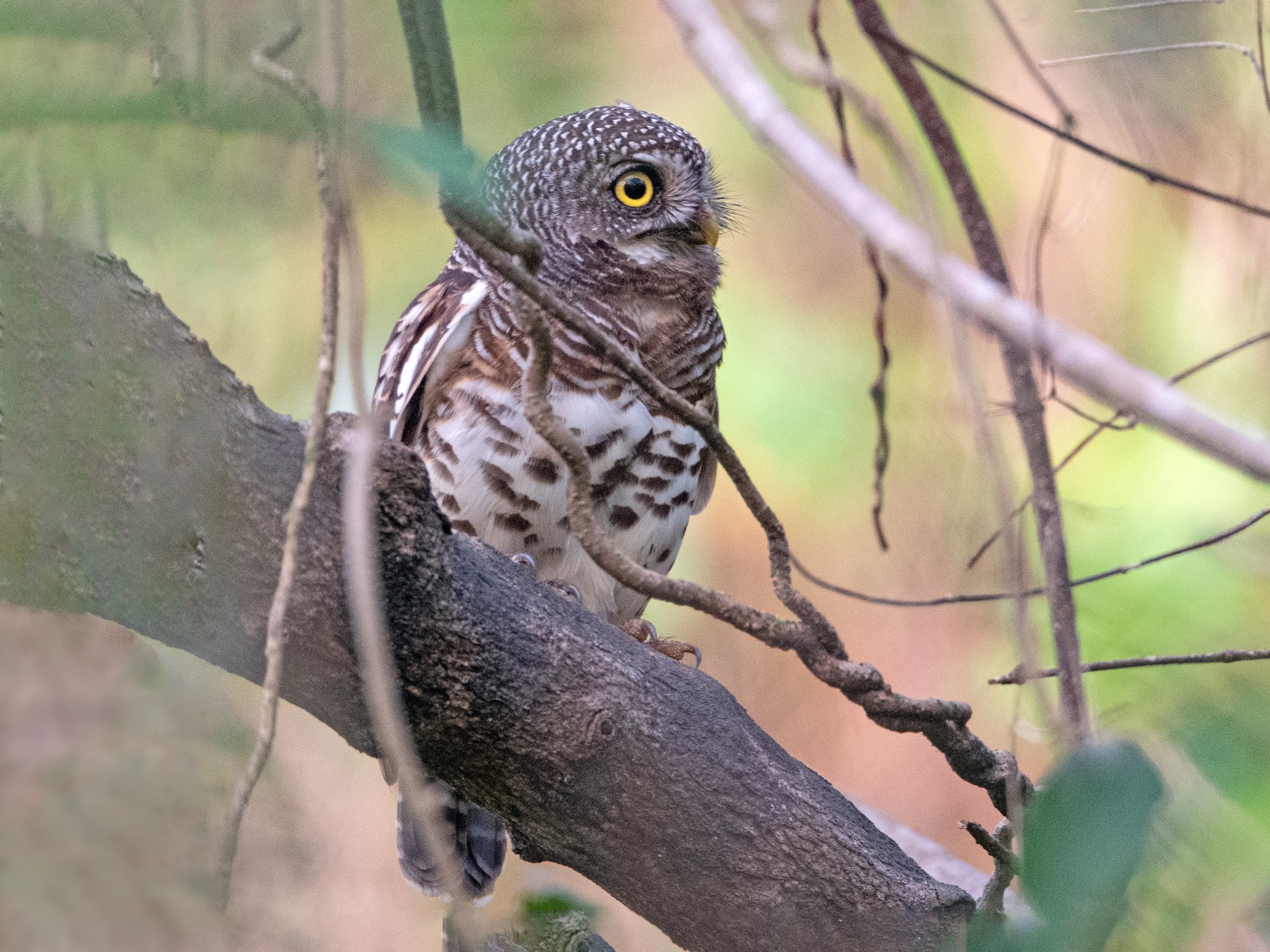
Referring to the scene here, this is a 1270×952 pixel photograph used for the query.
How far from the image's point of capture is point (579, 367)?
2164 millimetres

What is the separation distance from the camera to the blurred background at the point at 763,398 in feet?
2.44

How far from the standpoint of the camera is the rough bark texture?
0.94 metres

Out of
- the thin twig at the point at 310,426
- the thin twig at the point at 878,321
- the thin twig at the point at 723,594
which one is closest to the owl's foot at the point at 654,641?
the thin twig at the point at 878,321

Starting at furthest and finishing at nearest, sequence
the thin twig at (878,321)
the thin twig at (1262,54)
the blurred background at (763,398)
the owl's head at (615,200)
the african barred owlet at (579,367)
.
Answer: the owl's head at (615,200) < the african barred owlet at (579,367) < the thin twig at (1262,54) < the thin twig at (878,321) < the blurred background at (763,398)

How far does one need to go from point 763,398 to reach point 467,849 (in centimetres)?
276

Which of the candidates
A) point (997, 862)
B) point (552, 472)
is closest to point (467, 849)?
point (552, 472)

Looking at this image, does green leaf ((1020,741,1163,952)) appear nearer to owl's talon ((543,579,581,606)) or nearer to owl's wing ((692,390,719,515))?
owl's talon ((543,579,581,606))

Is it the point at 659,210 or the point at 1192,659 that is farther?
the point at 659,210

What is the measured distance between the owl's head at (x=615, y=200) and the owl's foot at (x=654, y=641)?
0.69 meters

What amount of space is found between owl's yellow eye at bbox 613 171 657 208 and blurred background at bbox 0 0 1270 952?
20 centimetres

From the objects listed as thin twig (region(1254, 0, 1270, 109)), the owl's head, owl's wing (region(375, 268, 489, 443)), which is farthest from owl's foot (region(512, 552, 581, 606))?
thin twig (region(1254, 0, 1270, 109))

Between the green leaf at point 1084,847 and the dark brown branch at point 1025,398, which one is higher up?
the dark brown branch at point 1025,398

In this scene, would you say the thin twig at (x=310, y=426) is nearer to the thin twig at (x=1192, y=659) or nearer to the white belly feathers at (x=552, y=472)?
the thin twig at (x=1192, y=659)

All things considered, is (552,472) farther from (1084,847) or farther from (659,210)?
(1084,847)
